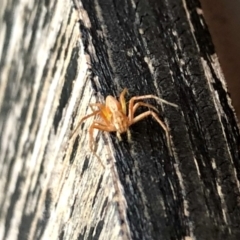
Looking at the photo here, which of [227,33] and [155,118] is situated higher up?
[227,33]

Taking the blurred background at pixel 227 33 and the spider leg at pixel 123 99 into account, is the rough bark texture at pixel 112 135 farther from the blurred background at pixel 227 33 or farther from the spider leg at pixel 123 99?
the blurred background at pixel 227 33

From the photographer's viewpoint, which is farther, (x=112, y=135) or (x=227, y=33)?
(x=227, y=33)

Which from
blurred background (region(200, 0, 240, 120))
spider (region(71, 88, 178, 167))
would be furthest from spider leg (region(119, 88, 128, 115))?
blurred background (region(200, 0, 240, 120))

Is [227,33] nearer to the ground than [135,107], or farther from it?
farther from it

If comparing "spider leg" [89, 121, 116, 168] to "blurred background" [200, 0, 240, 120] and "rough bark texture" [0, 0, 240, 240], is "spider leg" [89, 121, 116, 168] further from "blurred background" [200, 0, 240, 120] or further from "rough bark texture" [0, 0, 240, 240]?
"blurred background" [200, 0, 240, 120]

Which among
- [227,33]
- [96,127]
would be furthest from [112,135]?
[227,33]

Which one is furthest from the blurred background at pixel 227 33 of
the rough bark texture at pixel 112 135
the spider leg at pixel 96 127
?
the spider leg at pixel 96 127

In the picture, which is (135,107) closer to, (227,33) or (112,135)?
(112,135)

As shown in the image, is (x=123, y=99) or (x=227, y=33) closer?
(x=123, y=99)
